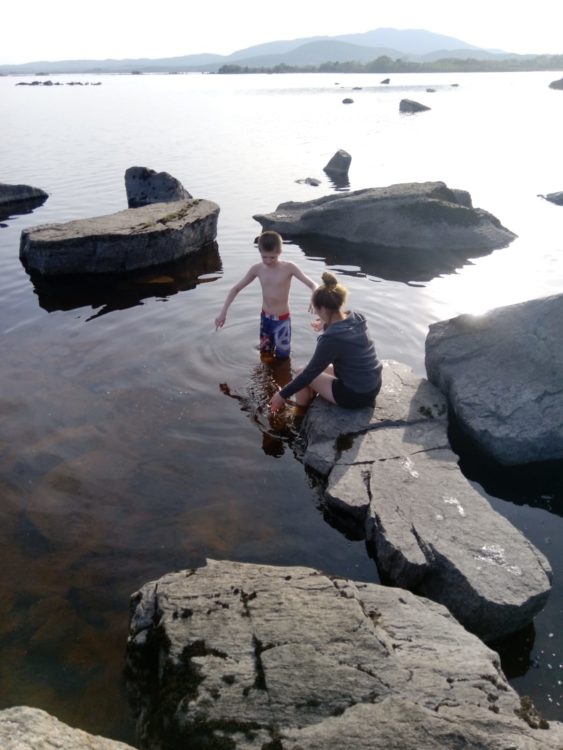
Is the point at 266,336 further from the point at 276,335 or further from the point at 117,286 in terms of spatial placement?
the point at 117,286

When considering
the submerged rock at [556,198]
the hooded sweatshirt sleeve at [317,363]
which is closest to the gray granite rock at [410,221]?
the submerged rock at [556,198]

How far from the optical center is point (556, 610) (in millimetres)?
4965

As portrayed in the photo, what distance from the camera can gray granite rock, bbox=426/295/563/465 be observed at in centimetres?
682

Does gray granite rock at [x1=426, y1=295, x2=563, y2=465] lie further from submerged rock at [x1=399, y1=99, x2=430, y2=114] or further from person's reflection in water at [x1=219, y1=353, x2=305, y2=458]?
submerged rock at [x1=399, y1=99, x2=430, y2=114]

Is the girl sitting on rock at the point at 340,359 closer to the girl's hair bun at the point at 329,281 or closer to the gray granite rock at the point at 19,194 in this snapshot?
the girl's hair bun at the point at 329,281

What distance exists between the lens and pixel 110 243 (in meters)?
13.6

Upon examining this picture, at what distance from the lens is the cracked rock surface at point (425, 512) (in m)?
4.66

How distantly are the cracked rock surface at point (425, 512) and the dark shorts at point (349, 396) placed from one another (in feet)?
0.32

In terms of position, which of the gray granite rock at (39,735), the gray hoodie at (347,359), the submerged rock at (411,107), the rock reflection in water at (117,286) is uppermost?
the submerged rock at (411,107)

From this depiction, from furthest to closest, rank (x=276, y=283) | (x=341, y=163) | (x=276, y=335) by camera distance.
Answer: (x=341, y=163) < (x=276, y=335) < (x=276, y=283)

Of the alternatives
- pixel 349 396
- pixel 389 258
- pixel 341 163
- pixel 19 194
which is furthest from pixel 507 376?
pixel 341 163

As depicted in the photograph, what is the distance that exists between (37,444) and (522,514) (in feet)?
19.2

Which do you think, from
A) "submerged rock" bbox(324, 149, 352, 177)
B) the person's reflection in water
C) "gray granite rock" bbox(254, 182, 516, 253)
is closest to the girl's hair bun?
the person's reflection in water

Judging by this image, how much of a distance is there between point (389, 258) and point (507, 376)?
8.79 m
